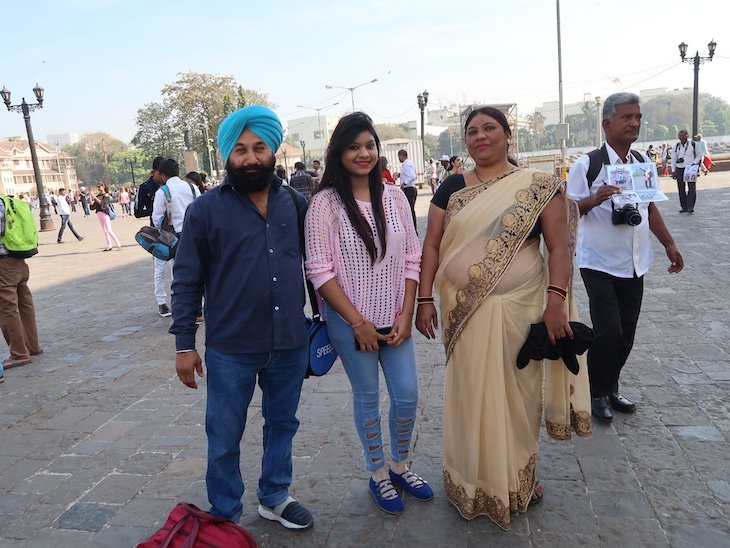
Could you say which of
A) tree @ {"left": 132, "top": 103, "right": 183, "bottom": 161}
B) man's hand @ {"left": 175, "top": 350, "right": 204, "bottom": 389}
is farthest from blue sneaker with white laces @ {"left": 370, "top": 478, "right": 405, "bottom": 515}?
tree @ {"left": 132, "top": 103, "right": 183, "bottom": 161}

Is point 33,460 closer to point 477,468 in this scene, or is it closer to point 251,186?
point 251,186

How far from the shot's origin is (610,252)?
332 cm

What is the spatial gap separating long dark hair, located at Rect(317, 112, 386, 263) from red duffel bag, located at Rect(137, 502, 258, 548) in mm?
1183

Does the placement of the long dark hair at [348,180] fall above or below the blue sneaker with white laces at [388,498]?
above

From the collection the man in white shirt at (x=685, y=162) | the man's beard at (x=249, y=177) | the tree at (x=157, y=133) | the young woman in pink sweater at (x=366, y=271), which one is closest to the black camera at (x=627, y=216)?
the young woman in pink sweater at (x=366, y=271)

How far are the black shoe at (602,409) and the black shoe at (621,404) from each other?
0.10m

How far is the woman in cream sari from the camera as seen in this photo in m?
2.40

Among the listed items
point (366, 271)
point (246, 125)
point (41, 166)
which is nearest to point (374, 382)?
point (366, 271)

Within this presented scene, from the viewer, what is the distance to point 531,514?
8.42 feet

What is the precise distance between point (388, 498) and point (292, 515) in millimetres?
438

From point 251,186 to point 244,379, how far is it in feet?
2.54

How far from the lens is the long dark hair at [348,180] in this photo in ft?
7.88

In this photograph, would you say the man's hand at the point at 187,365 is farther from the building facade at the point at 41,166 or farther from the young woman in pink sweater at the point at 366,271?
the building facade at the point at 41,166

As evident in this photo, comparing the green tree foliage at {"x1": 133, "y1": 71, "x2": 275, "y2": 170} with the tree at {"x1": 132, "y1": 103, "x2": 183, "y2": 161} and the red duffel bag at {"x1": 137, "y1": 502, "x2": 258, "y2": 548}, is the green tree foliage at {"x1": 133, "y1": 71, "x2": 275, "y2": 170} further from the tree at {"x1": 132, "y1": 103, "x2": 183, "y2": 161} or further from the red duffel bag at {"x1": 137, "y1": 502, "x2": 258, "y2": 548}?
A: the red duffel bag at {"x1": 137, "y1": 502, "x2": 258, "y2": 548}
